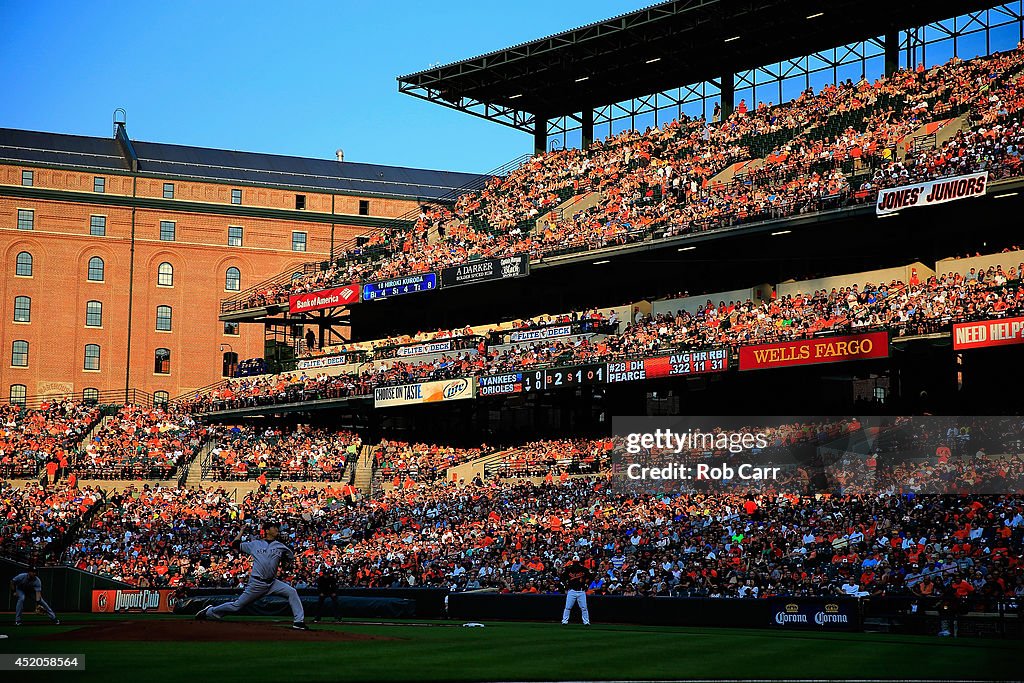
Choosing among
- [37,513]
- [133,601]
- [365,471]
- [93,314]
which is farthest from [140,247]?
[133,601]

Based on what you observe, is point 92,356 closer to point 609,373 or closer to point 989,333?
point 609,373

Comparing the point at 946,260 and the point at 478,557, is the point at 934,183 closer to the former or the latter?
the point at 946,260

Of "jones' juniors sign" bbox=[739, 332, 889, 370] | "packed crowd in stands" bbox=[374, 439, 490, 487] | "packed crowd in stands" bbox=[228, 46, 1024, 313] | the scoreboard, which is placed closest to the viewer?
"jones' juniors sign" bbox=[739, 332, 889, 370]

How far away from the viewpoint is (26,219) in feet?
247

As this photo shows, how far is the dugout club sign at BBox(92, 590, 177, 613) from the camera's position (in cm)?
3769

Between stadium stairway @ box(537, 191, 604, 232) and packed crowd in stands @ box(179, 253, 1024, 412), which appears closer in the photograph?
packed crowd in stands @ box(179, 253, 1024, 412)

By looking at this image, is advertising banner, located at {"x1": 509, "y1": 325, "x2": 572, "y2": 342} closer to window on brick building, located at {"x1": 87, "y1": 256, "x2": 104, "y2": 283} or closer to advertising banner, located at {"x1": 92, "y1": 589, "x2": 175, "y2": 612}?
advertising banner, located at {"x1": 92, "y1": 589, "x2": 175, "y2": 612}

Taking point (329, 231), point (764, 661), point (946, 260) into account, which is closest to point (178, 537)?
point (946, 260)

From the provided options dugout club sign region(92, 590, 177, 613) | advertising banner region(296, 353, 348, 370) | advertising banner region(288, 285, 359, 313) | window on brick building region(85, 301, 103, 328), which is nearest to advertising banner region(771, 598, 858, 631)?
dugout club sign region(92, 590, 177, 613)

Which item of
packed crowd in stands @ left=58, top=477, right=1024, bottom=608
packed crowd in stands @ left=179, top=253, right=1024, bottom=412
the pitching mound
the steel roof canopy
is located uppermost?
the steel roof canopy

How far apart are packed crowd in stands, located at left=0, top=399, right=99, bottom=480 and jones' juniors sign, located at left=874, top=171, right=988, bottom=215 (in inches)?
1337

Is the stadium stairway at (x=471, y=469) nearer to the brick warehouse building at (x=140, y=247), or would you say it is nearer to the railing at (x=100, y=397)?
the railing at (x=100, y=397)

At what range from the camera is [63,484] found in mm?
50125

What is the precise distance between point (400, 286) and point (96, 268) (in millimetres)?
31456
